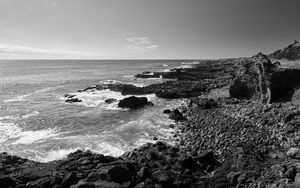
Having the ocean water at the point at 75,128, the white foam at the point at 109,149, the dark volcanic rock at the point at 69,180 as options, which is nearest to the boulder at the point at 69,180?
the dark volcanic rock at the point at 69,180

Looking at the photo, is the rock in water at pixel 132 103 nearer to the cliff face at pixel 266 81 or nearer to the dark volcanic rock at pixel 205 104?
the dark volcanic rock at pixel 205 104

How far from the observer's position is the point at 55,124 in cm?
3238

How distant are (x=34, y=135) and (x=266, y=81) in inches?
1208

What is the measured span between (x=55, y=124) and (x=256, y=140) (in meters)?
26.3

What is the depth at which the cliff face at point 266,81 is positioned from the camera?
28195mm

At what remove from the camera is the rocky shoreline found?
47.2 ft

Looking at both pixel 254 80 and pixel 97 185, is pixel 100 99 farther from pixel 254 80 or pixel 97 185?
pixel 97 185

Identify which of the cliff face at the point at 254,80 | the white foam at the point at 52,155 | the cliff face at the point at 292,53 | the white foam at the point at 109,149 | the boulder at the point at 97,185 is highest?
the cliff face at the point at 292,53

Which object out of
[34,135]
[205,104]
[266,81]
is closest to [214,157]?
[266,81]

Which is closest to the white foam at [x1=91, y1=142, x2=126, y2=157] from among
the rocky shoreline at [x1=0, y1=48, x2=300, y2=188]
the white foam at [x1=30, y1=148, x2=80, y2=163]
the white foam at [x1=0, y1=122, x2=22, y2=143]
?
the rocky shoreline at [x1=0, y1=48, x2=300, y2=188]

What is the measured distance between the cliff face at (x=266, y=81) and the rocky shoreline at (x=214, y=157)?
111 mm

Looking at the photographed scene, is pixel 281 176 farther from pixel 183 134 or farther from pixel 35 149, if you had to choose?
pixel 35 149

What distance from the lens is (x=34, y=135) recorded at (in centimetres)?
2802

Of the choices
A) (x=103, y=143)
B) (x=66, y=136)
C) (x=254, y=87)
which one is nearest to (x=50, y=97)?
(x=66, y=136)
